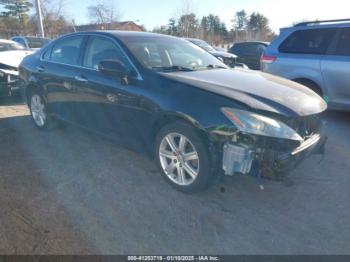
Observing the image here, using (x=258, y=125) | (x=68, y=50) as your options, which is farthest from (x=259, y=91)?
(x=68, y=50)

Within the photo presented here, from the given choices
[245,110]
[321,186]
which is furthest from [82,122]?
[321,186]

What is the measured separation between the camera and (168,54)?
3865mm

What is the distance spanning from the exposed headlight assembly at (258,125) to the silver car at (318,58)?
3.23 metres

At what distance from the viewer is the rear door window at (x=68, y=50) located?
4.21 meters

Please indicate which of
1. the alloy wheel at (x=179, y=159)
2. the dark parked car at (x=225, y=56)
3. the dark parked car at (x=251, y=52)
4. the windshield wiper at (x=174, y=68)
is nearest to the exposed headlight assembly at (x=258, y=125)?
the alloy wheel at (x=179, y=159)

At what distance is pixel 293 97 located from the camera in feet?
9.98

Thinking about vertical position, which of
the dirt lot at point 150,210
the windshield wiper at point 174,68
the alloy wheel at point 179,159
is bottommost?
the dirt lot at point 150,210

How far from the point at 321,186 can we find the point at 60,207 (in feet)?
9.20

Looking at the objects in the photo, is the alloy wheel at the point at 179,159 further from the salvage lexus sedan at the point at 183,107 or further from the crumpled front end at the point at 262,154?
the crumpled front end at the point at 262,154

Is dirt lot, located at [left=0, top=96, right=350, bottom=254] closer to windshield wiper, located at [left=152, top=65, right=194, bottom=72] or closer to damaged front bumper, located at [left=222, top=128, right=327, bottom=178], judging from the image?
damaged front bumper, located at [left=222, top=128, right=327, bottom=178]

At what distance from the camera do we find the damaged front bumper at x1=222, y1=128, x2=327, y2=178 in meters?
2.60

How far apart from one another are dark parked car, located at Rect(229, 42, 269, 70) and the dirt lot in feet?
30.4

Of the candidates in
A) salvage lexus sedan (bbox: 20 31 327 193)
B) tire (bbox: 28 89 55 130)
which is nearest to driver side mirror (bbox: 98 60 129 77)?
salvage lexus sedan (bbox: 20 31 327 193)

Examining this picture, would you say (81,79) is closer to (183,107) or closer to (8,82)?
(183,107)
